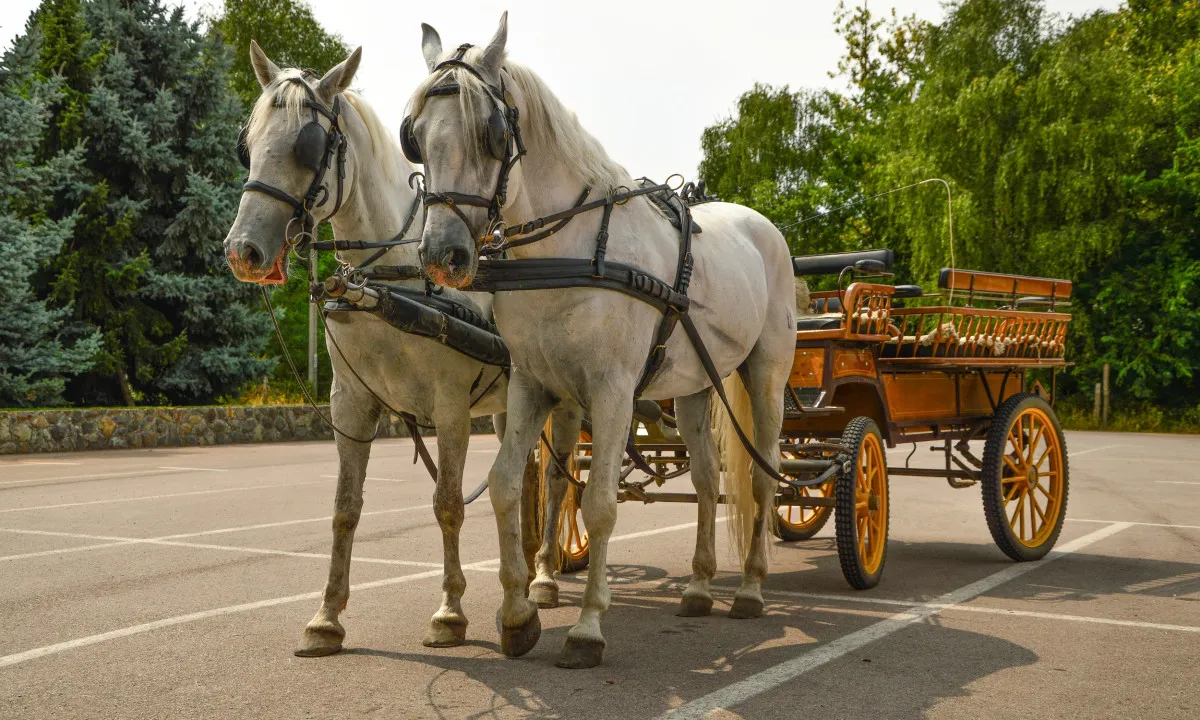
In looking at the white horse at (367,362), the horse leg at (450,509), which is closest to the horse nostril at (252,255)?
the white horse at (367,362)

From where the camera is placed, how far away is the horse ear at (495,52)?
444 centimetres

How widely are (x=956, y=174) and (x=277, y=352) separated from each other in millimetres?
21256

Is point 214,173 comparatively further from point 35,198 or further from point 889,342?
point 889,342

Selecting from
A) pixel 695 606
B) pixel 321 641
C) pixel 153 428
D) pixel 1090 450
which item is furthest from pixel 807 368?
pixel 153 428

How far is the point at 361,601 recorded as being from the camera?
6199 mm

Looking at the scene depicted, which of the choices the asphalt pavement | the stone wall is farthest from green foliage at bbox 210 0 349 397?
the asphalt pavement

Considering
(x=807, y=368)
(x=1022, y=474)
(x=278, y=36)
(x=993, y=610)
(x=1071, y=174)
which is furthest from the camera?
(x=278, y=36)

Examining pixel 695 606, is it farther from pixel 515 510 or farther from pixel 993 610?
pixel 993 610

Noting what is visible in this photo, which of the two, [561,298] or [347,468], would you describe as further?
[347,468]

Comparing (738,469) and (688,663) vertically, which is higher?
(738,469)

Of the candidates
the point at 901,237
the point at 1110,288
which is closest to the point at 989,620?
the point at 1110,288

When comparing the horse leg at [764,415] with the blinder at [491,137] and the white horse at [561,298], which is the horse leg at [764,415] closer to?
the white horse at [561,298]

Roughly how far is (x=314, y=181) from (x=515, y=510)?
163cm

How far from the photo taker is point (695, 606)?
5887 mm
